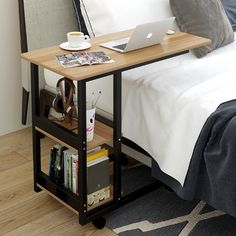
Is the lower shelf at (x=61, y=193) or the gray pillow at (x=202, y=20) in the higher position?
the gray pillow at (x=202, y=20)

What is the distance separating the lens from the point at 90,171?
1.93m

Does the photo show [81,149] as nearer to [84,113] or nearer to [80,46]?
[84,113]

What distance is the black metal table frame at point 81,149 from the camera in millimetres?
1802

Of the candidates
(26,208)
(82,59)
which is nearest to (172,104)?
(82,59)

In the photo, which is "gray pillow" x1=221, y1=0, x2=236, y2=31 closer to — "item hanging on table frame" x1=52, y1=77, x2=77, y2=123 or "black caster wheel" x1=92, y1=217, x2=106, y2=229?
"item hanging on table frame" x1=52, y1=77, x2=77, y2=123

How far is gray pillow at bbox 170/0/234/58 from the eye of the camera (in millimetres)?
2311

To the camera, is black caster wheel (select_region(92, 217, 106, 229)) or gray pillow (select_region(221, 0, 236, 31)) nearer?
black caster wheel (select_region(92, 217, 106, 229))

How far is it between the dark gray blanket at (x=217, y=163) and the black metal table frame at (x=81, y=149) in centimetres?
31

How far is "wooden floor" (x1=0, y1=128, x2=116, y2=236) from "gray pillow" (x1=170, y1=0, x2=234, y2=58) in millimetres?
970

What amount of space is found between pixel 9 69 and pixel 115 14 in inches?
28.7

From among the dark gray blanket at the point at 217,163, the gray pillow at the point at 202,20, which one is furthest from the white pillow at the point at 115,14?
the dark gray blanket at the point at 217,163

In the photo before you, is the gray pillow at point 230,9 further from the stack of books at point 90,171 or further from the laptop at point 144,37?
the stack of books at point 90,171

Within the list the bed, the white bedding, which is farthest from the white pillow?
the white bedding

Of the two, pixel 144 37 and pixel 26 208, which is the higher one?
pixel 144 37
